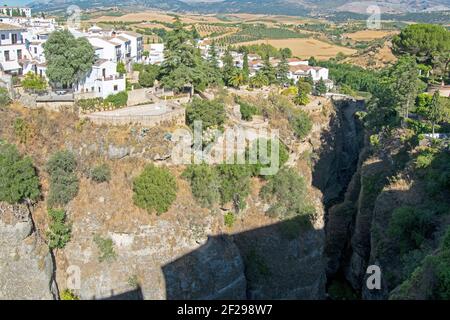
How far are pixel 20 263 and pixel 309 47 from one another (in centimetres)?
8862

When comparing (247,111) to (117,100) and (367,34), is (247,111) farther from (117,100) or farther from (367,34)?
(367,34)

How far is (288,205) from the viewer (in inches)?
1104

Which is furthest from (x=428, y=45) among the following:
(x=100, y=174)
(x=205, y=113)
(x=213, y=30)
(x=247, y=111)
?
(x=213, y=30)

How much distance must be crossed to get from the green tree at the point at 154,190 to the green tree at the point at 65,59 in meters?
10.4

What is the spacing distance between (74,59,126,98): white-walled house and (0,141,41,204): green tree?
866 cm

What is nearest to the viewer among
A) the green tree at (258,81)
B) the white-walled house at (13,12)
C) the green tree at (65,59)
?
the green tree at (65,59)

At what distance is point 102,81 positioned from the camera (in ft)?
103

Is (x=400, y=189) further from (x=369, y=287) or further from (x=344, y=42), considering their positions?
(x=344, y=42)

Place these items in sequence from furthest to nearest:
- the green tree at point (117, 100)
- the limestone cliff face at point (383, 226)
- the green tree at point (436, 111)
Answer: the green tree at point (117, 100) < the green tree at point (436, 111) < the limestone cliff face at point (383, 226)

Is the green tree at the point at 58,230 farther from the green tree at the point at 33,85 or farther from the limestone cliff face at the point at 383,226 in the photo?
the limestone cliff face at the point at 383,226

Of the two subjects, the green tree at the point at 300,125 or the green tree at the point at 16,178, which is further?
the green tree at the point at 300,125

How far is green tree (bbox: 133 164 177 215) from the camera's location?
949 inches

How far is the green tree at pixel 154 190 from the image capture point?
79.1 ft

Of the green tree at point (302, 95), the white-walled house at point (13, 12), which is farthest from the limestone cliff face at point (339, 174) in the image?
the white-walled house at point (13, 12)
